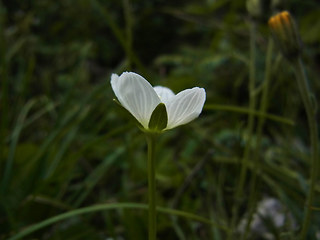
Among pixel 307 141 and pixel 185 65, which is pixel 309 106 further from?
pixel 185 65

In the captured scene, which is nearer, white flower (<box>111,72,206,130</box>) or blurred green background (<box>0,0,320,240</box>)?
white flower (<box>111,72,206,130</box>)

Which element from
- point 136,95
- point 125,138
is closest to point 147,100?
point 136,95

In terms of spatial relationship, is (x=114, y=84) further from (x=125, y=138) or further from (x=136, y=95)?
(x=125, y=138)

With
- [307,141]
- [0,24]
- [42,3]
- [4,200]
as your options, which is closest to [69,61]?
[42,3]

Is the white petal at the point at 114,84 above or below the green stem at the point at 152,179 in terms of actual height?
above

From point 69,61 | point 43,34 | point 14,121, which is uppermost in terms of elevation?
point 43,34
